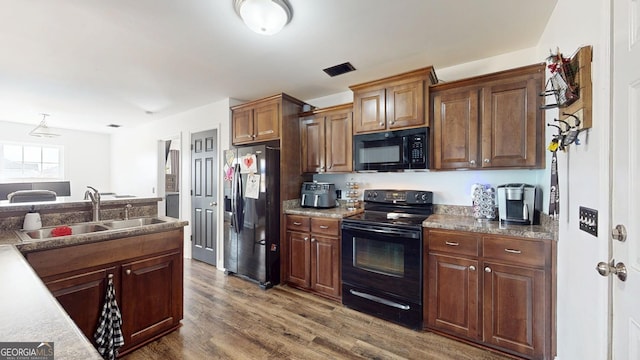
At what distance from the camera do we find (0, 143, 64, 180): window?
510 centimetres

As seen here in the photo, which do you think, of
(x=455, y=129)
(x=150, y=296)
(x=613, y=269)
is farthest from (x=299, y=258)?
(x=613, y=269)

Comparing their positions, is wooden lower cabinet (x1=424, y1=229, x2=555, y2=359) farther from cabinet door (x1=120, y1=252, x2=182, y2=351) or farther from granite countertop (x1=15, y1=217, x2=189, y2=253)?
granite countertop (x1=15, y1=217, x2=189, y2=253)

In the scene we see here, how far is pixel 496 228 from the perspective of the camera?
188cm

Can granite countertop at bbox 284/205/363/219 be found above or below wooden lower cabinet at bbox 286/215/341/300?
above

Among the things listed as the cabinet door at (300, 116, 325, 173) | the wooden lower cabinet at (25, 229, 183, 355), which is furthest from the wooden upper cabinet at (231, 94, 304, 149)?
the wooden lower cabinet at (25, 229, 183, 355)

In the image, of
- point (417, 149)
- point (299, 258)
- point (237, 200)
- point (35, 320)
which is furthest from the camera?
point (237, 200)

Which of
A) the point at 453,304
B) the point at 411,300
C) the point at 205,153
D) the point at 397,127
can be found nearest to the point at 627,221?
the point at 453,304

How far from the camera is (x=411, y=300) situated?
215 cm

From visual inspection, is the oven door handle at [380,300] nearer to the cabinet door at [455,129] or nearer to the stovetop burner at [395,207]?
the stovetop burner at [395,207]

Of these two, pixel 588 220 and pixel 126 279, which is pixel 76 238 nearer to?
pixel 126 279

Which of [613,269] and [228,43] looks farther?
[228,43]

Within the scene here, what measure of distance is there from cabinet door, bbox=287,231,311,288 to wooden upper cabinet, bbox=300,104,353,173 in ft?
2.76

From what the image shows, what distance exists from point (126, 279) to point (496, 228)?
269cm

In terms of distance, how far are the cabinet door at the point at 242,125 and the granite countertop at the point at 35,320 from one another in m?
2.64
